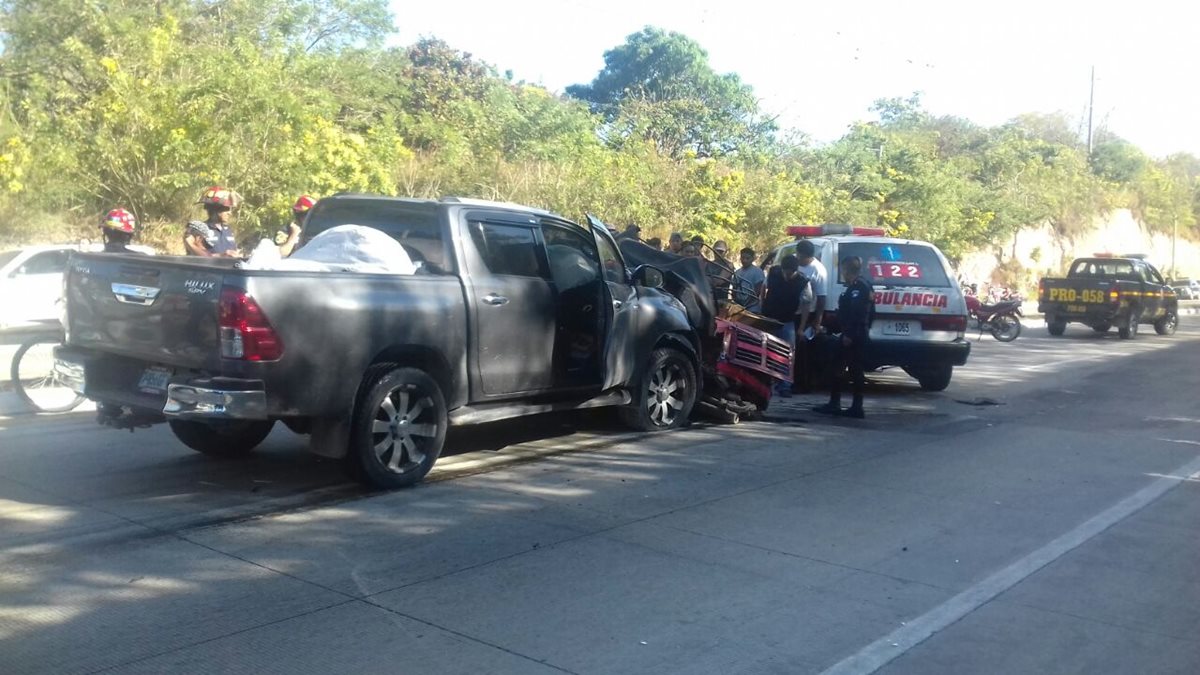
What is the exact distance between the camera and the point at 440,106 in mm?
34625

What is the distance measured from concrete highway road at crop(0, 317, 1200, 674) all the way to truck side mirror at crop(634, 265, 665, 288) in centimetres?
141

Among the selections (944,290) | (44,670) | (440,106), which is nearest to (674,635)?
(44,670)

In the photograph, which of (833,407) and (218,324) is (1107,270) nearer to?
(833,407)

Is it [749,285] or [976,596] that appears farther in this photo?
[749,285]

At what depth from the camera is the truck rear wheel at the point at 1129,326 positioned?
26641 mm

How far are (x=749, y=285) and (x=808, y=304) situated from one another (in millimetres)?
1242

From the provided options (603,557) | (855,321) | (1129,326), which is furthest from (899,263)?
(1129,326)

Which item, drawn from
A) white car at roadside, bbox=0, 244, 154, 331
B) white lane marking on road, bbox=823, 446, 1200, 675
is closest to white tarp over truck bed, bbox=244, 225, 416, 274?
white lane marking on road, bbox=823, 446, 1200, 675

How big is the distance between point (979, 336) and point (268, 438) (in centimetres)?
1833

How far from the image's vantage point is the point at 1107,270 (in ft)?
90.1

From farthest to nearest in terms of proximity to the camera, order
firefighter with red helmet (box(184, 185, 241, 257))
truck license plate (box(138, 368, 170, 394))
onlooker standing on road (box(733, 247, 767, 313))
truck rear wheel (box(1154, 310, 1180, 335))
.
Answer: truck rear wheel (box(1154, 310, 1180, 335)), onlooker standing on road (box(733, 247, 767, 313)), firefighter with red helmet (box(184, 185, 241, 257)), truck license plate (box(138, 368, 170, 394))

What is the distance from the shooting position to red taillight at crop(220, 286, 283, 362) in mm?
6699

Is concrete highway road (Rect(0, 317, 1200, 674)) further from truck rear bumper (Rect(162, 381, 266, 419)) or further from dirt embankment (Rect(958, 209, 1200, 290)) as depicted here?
dirt embankment (Rect(958, 209, 1200, 290))

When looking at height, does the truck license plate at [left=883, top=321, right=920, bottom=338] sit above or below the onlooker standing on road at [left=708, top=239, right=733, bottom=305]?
below
